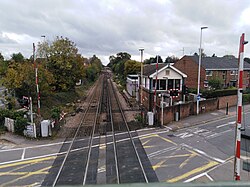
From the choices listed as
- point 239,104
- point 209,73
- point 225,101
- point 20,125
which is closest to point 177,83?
point 225,101

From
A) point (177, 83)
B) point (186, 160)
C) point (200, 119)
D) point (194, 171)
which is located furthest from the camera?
point (177, 83)

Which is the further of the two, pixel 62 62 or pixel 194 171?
pixel 62 62

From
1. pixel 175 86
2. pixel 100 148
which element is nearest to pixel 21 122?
pixel 100 148

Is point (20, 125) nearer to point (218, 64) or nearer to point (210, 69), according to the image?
point (210, 69)

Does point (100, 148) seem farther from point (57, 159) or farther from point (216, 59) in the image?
point (216, 59)

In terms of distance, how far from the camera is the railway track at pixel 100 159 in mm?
8836

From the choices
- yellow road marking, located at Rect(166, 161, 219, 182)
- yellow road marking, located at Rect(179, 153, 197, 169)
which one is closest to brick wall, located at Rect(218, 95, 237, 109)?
yellow road marking, located at Rect(179, 153, 197, 169)

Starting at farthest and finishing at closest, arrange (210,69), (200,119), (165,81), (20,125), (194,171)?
1. (210,69)
2. (165,81)
3. (200,119)
4. (20,125)
5. (194,171)

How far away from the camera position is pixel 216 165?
1025cm

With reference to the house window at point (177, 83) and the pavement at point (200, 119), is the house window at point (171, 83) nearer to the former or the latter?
the house window at point (177, 83)

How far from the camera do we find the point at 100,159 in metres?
10.8

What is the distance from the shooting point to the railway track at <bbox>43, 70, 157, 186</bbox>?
8.84 m

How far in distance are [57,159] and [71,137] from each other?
3.62 metres

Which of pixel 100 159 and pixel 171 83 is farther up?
pixel 171 83
